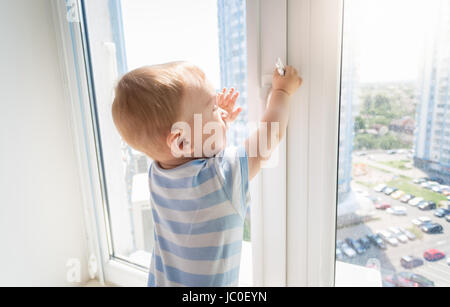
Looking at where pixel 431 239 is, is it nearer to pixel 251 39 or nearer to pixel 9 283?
pixel 251 39

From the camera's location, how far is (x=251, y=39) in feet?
2.43

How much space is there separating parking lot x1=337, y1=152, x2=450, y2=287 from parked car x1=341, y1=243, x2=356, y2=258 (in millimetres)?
11

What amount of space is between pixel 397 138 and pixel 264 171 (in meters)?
0.32

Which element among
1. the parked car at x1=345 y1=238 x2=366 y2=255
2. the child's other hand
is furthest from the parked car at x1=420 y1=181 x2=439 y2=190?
the child's other hand

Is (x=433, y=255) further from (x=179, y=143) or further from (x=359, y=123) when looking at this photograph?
(x=179, y=143)

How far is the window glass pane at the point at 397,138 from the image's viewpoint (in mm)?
578

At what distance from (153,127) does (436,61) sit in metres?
0.56

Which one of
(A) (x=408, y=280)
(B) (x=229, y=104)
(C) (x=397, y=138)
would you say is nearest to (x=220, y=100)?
(B) (x=229, y=104)

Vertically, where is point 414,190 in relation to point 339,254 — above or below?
above

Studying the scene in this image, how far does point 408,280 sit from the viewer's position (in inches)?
27.6

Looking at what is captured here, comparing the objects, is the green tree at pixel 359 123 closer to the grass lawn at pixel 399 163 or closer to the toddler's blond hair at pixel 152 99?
the grass lawn at pixel 399 163

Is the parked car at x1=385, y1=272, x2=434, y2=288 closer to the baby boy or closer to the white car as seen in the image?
the white car

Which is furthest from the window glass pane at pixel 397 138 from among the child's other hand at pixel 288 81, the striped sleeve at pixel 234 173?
the striped sleeve at pixel 234 173

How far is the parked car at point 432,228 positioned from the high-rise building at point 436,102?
0.34 ft
